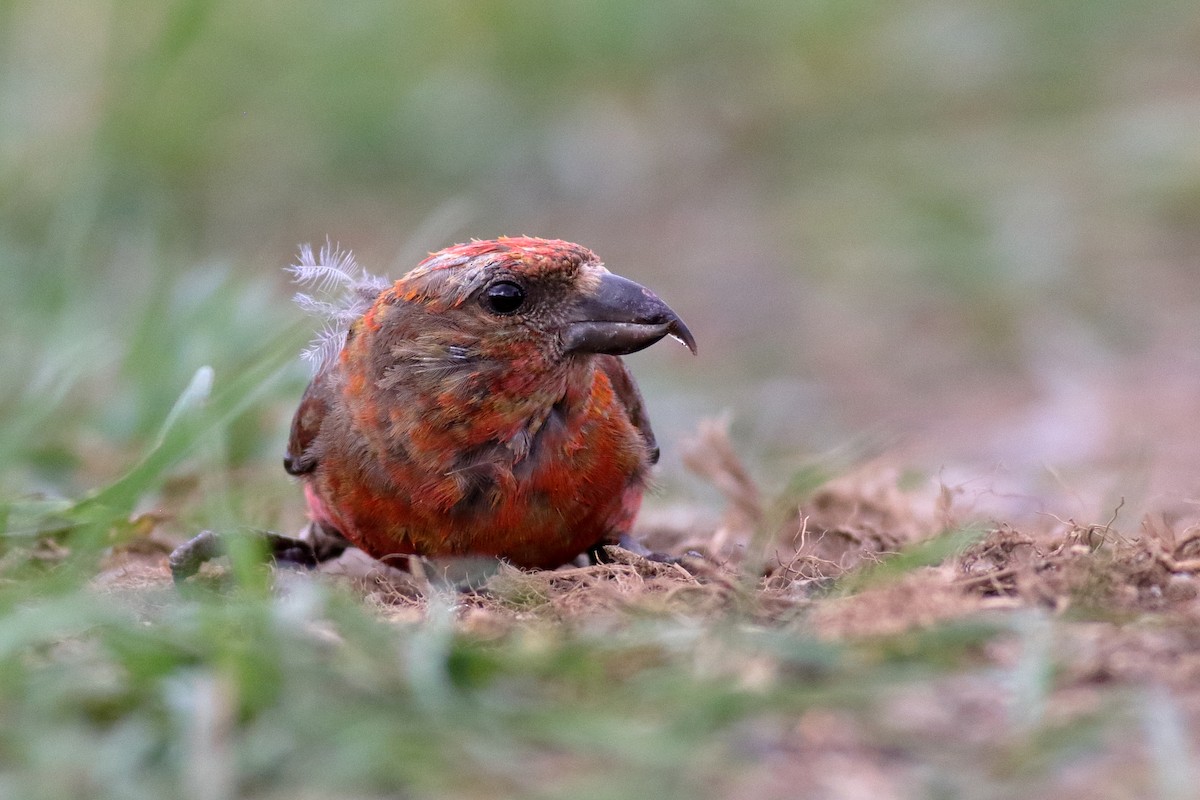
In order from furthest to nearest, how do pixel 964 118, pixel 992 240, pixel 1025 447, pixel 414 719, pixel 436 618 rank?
pixel 964 118 → pixel 992 240 → pixel 1025 447 → pixel 436 618 → pixel 414 719

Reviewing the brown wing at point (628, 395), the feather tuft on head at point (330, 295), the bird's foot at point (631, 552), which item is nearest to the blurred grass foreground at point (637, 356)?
the feather tuft on head at point (330, 295)

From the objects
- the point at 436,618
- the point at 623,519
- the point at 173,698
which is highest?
the point at 623,519

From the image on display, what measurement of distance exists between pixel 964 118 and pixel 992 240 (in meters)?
2.57

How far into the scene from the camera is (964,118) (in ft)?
36.2

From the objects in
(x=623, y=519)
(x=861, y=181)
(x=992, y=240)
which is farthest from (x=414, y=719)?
(x=861, y=181)

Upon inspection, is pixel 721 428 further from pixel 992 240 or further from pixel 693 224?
pixel 693 224

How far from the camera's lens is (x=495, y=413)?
11.7ft

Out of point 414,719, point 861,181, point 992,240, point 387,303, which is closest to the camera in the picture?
point 414,719

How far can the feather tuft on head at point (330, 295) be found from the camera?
3967mm

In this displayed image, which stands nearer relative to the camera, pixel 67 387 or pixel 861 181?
pixel 67 387

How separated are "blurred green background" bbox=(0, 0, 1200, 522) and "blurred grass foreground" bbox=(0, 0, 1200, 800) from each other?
3 centimetres

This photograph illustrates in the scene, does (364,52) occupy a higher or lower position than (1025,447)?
higher

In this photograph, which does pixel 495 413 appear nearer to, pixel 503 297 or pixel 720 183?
pixel 503 297

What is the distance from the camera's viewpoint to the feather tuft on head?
13.0 ft
